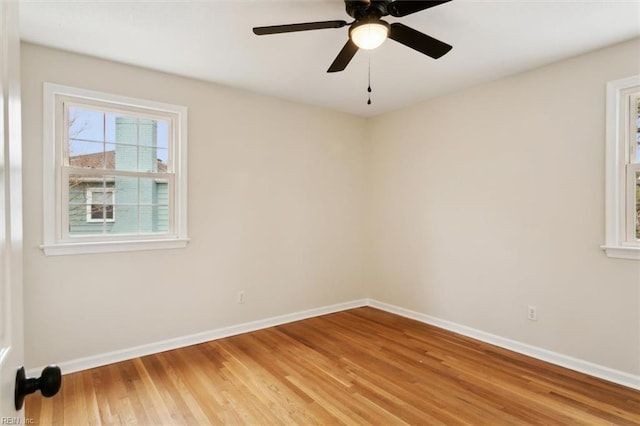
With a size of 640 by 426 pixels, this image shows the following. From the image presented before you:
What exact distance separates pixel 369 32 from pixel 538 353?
10.1 ft

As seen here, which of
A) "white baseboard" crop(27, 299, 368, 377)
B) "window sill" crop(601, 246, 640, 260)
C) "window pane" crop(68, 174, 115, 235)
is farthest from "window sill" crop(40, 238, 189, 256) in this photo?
"window sill" crop(601, 246, 640, 260)

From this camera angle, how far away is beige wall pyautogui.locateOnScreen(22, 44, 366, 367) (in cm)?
276

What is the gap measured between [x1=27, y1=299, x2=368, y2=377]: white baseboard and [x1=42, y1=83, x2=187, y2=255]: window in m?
0.91

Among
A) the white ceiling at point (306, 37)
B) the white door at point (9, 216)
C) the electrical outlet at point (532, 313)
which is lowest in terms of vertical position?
the electrical outlet at point (532, 313)

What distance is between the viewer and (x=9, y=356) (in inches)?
27.9

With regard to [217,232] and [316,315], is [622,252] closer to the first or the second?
[316,315]

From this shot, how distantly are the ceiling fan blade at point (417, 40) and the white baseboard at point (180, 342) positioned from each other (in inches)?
123

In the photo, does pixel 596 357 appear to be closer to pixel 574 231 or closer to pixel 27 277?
pixel 574 231

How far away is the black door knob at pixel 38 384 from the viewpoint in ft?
2.44

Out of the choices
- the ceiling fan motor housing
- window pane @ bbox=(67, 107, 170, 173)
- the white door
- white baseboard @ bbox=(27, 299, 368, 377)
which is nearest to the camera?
the white door

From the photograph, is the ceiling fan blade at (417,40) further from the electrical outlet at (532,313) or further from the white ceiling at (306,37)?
the electrical outlet at (532,313)

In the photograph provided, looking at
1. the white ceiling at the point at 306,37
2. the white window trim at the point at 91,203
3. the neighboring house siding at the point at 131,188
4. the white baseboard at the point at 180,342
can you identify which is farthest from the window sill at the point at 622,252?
the white window trim at the point at 91,203

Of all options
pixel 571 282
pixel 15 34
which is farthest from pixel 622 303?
pixel 15 34

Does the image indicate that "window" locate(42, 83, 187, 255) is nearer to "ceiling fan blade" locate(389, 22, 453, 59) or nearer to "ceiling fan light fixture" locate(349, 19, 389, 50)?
"ceiling fan light fixture" locate(349, 19, 389, 50)
